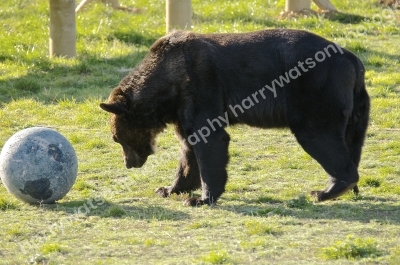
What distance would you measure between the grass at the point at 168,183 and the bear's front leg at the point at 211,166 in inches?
6.3

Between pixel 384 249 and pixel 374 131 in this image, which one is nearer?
pixel 384 249

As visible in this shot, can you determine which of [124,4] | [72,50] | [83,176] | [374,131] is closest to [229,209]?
[83,176]

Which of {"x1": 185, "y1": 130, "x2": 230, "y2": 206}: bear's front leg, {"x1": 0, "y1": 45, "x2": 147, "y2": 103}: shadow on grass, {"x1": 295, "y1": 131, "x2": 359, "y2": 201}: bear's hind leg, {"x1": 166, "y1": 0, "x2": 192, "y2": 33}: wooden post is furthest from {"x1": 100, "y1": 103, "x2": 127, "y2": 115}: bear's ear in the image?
{"x1": 166, "y1": 0, "x2": 192, "y2": 33}: wooden post

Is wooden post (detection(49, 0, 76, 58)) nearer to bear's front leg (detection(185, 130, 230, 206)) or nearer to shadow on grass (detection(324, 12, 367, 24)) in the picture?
shadow on grass (detection(324, 12, 367, 24))

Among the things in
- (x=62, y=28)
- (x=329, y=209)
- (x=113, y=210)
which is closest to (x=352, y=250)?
(x=329, y=209)

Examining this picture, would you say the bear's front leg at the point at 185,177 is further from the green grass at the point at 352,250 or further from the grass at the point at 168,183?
the green grass at the point at 352,250

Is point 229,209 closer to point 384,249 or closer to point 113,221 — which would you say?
point 113,221

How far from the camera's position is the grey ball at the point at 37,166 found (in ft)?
26.4

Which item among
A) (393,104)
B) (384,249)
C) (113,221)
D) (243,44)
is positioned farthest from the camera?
(393,104)

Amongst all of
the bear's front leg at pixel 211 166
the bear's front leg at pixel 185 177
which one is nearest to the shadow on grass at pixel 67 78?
the bear's front leg at pixel 185 177

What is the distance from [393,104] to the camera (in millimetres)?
12789

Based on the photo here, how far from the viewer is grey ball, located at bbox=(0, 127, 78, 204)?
8055 millimetres

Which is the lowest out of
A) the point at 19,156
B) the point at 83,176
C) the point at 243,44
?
the point at 83,176

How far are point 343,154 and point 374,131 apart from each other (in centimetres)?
372
